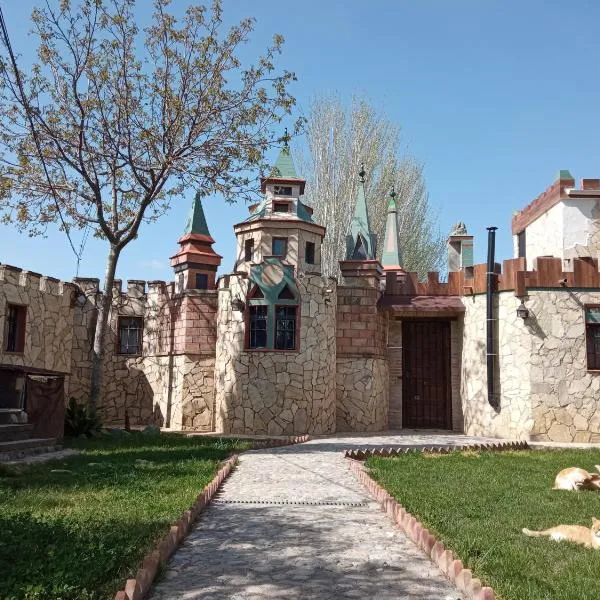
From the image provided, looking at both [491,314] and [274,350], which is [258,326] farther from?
→ [491,314]

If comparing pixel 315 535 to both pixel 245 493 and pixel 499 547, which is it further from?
pixel 245 493

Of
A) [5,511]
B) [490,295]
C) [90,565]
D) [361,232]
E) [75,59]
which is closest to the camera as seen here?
[90,565]

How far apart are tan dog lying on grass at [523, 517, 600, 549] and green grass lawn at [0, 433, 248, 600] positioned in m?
3.37

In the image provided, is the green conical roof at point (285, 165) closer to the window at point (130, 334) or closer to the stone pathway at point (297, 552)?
the window at point (130, 334)

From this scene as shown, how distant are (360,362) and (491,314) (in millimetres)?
4113

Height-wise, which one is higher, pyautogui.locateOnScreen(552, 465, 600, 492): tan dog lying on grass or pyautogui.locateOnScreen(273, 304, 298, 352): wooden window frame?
pyautogui.locateOnScreen(273, 304, 298, 352): wooden window frame

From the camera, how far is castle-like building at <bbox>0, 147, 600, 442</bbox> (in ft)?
52.8

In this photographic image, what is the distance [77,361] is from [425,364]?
11236 millimetres

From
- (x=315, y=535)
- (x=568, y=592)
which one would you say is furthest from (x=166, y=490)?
(x=568, y=592)

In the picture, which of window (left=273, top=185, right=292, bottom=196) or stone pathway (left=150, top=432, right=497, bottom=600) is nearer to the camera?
stone pathway (left=150, top=432, right=497, bottom=600)

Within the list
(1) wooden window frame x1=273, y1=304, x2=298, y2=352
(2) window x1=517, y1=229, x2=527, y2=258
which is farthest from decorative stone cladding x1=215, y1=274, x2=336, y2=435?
(2) window x1=517, y1=229, x2=527, y2=258

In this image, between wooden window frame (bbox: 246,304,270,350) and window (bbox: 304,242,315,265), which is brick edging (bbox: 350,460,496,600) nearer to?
wooden window frame (bbox: 246,304,270,350)

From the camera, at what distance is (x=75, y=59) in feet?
52.0

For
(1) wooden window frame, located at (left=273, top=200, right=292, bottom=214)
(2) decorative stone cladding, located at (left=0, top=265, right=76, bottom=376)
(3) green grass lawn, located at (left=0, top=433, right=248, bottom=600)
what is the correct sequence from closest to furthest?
1. (3) green grass lawn, located at (left=0, top=433, right=248, bottom=600)
2. (2) decorative stone cladding, located at (left=0, top=265, right=76, bottom=376)
3. (1) wooden window frame, located at (left=273, top=200, right=292, bottom=214)
